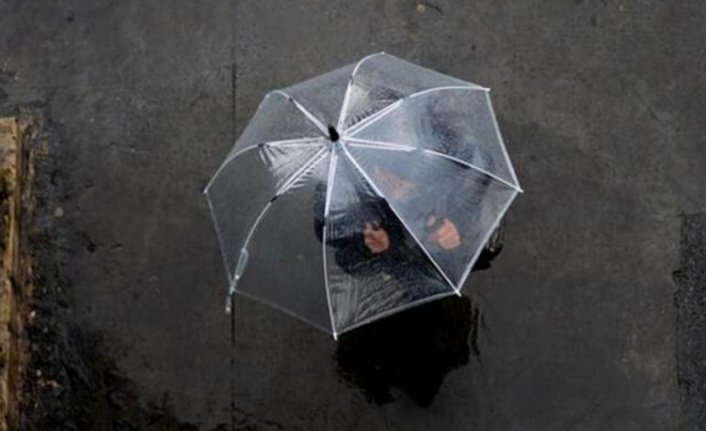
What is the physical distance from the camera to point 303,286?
191 inches

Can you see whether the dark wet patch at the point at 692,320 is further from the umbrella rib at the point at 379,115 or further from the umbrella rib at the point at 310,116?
the umbrella rib at the point at 310,116

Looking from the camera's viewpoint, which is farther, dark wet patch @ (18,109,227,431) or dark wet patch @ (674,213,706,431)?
dark wet patch @ (18,109,227,431)

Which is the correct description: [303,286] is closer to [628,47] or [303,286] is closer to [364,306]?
[364,306]

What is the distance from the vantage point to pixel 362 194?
182 inches

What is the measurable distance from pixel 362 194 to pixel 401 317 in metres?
1.44

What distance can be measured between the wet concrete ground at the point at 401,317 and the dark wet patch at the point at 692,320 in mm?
12

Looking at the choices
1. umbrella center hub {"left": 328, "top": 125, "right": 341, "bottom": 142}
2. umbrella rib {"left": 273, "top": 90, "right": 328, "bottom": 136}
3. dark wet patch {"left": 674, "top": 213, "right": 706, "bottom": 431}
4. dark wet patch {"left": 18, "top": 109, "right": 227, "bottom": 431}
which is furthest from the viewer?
dark wet patch {"left": 18, "top": 109, "right": 227, "bottom": 431}

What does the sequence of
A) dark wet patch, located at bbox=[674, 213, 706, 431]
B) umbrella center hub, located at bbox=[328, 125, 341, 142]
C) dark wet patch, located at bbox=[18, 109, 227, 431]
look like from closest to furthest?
umbrella center hub, located at bbox=[328, 125, 341, 142] < dark wet patch, located at bbox=[674, 213, 706, 431] < dark wet patch, located at bbox=[18, 109, 227, 431]

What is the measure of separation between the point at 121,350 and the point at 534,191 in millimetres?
2479

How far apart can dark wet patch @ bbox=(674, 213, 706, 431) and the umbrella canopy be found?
5.06 feet

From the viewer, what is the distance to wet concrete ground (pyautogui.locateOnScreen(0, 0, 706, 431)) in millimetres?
5863

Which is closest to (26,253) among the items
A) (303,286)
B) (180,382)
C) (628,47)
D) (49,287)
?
(49,287)

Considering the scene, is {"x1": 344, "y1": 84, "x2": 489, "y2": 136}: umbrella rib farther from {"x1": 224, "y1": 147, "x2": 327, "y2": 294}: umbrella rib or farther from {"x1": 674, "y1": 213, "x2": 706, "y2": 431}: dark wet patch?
{"x1": 674, "y1": 213, "x2": 706, "y2": 431}: dark wet patch

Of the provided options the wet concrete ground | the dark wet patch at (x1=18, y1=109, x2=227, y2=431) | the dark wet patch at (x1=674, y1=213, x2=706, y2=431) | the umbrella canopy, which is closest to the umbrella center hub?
the umbrella canopy
